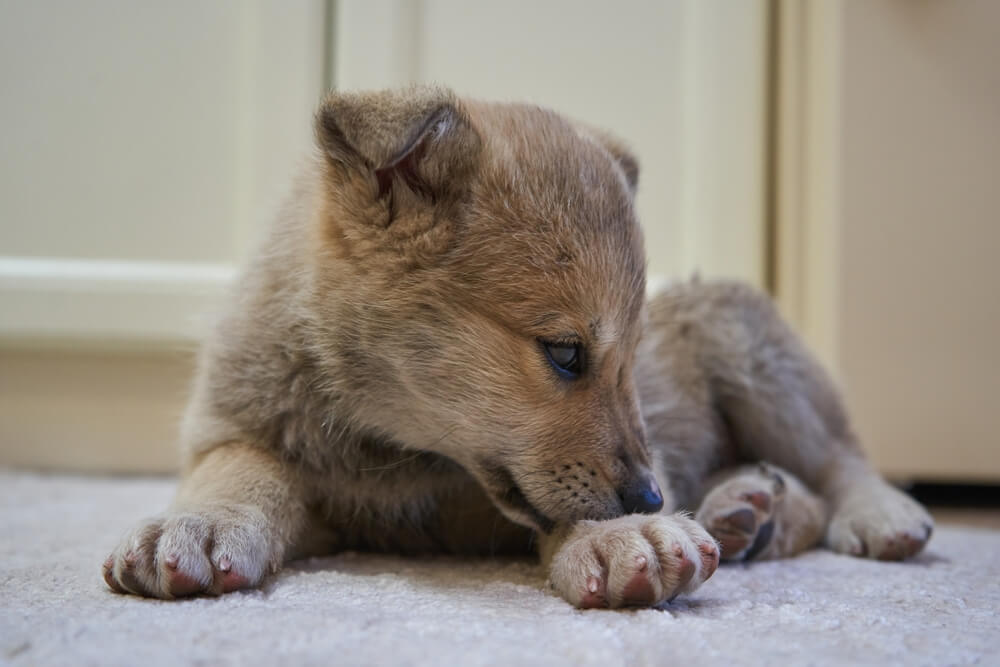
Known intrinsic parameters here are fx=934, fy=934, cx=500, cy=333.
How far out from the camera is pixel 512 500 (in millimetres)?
1402

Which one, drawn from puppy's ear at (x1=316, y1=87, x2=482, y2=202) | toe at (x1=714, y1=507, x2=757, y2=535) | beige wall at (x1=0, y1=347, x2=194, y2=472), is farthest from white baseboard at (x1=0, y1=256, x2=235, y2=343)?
toe at (x1=714, y1=507, x2=757, y2=535)

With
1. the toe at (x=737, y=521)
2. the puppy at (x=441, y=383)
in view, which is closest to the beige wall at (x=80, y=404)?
the puppy at (x=441, y=383)

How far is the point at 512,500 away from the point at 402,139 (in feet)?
1.81

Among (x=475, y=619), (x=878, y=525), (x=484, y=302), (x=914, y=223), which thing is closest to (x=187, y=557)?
(x=475, y=619)

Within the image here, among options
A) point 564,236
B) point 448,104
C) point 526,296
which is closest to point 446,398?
point 526,296

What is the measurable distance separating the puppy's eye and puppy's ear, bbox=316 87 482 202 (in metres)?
0.28

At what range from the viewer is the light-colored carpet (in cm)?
93

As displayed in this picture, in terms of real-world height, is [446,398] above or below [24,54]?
below

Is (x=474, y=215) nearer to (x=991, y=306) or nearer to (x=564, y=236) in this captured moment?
(x=564, y=236)

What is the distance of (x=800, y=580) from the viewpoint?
4.77 ft

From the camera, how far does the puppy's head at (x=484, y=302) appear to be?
1.34 metres

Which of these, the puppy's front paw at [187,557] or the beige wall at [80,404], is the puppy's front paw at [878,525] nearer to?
the puppy's front paw at [187,557]

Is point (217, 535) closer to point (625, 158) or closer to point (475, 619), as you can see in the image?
point (475, 619)

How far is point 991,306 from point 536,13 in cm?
155
